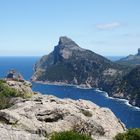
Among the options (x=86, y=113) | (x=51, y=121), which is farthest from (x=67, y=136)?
(x=86, y=113)

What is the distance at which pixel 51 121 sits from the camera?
55875 mm

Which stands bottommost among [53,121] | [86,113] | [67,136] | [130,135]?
[130,135]

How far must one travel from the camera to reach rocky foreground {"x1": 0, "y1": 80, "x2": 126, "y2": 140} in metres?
48.3

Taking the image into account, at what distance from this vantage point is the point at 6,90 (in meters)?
142

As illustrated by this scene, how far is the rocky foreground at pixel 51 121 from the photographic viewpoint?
4835 centimetres

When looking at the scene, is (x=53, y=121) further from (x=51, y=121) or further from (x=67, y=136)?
(x=67, y=136)

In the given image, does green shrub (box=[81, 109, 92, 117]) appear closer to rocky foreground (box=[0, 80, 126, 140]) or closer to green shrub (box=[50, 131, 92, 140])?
rocky foreground (box=[0, 80, 126, 140])

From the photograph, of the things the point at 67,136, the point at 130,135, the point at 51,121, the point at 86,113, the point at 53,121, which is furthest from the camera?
the point at 86,113

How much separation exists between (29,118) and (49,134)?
5.29 metres

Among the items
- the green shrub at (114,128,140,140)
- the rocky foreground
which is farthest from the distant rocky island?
the green shrub at (114,128,140,140)

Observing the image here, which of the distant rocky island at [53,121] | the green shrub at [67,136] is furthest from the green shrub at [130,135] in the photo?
the green shrub at [67,136]

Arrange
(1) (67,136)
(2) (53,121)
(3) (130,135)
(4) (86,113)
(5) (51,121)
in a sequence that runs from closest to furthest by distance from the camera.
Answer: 1. (1) (67,136)
2. (3) (130,135)
3. (5) (51,121)
4. (2) (53,121)
5. (4) (86,113)

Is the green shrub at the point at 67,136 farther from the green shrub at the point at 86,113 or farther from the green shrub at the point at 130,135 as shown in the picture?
the green shrub at the point at 86,113

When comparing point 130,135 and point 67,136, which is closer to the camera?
point 67,136
